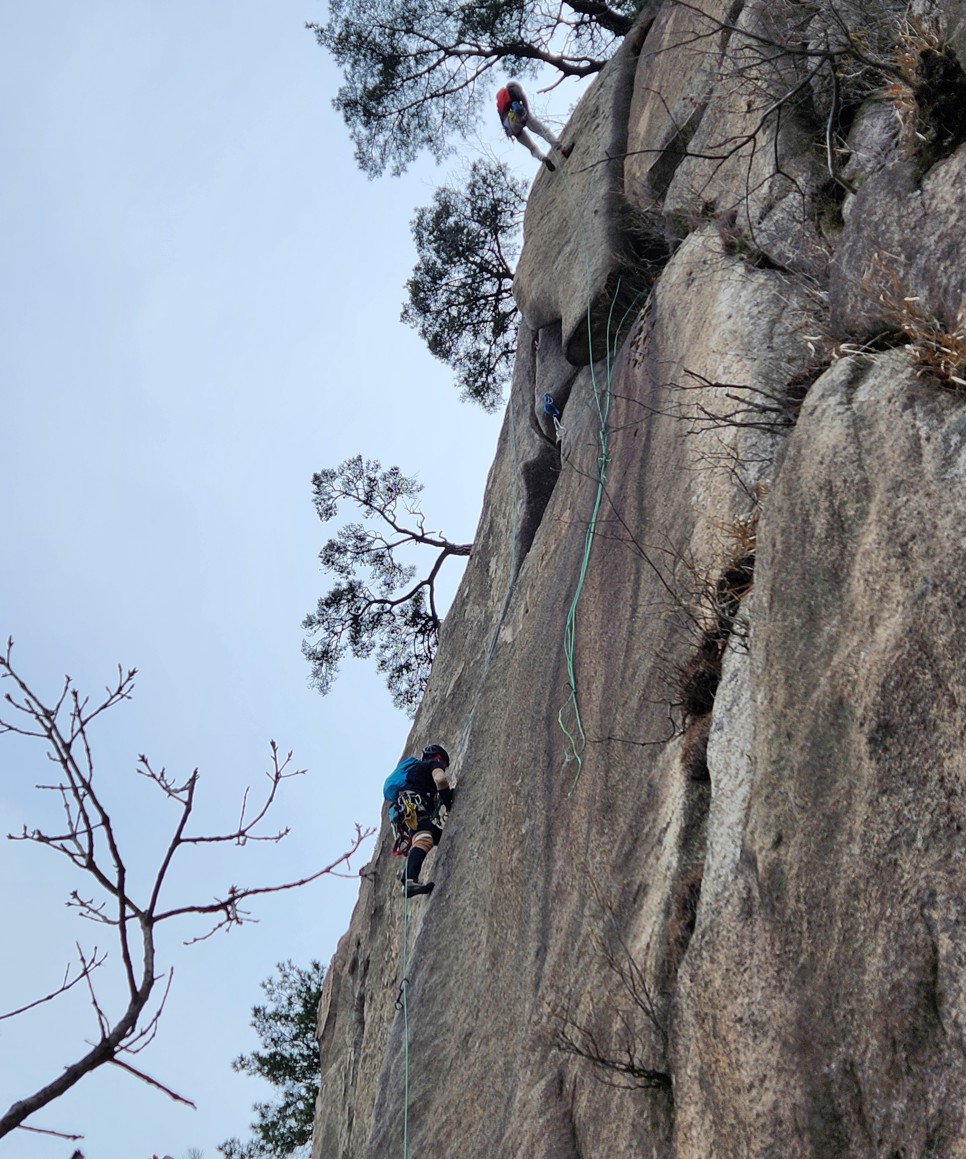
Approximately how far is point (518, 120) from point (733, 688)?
8323 millimetres

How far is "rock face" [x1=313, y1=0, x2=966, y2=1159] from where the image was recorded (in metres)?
3.50

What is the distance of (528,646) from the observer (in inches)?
305

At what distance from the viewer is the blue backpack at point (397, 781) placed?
28.2ft

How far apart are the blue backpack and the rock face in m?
0.50

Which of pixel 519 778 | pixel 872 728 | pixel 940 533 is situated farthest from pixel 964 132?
pixel 519 778

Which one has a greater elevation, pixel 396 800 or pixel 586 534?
pixel 586 534

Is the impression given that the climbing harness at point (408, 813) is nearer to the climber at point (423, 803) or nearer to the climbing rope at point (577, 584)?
the climber at point (423, 803)

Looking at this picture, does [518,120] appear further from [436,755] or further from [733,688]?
[733,688]

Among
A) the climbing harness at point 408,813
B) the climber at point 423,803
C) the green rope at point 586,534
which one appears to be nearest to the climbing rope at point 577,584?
the green rope at point 586,534

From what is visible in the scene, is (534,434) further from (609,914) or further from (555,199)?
(609,914)

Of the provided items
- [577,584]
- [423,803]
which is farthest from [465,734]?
[577,584]

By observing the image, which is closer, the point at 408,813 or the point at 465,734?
the point at 408,813

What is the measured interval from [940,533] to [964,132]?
2002 millimetres

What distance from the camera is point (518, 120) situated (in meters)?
11.5
